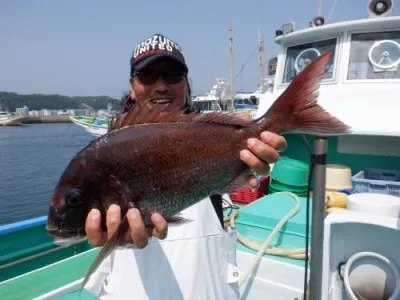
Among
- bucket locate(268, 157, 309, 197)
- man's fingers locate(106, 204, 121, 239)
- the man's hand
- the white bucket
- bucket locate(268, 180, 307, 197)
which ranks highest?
the man's hand

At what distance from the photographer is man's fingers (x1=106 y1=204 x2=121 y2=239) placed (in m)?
1.58

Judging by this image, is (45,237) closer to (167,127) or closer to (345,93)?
(167,127)

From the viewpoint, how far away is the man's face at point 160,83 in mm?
2447

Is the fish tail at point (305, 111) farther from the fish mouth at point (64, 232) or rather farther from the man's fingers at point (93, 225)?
the fish mouth at point (64, 232)

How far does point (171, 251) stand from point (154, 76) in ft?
3.94

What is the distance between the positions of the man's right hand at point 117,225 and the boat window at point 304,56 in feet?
18.1

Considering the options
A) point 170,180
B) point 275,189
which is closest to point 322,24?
point 275,189

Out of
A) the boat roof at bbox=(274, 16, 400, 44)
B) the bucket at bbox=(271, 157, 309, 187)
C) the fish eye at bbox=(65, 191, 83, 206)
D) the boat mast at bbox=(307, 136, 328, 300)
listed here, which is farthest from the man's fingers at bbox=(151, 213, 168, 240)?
the boat roof at bbox=(274, 16, 400, 44)

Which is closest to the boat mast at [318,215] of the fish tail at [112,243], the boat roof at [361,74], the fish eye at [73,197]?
the fish tail at [112,243]

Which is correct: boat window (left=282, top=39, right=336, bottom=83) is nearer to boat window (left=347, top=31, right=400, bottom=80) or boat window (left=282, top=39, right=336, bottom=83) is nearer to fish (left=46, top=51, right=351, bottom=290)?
boat window (left=347, top=31, right=400, bottom=80)

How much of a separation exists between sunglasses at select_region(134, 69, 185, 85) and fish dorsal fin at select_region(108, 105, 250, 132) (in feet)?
2.29

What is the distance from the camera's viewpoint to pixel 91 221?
5.25 feet

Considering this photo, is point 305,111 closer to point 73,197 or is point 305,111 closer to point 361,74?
point 73,197

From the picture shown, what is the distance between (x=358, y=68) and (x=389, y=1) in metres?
1.19
